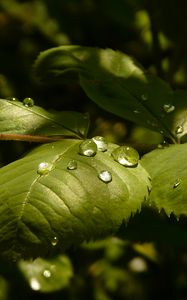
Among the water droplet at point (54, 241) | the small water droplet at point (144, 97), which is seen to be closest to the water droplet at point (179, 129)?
the small water droplet at point (144, 97)

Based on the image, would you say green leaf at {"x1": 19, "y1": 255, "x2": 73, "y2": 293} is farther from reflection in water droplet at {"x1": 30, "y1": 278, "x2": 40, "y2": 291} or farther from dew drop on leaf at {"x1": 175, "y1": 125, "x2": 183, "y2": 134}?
dew drop on leaf at {"x1": 175, "y1": 125, "x2": 183, "y2": 134}

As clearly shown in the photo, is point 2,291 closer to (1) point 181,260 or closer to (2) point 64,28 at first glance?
(1) point 181,260

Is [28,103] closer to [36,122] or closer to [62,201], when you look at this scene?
[36,122]

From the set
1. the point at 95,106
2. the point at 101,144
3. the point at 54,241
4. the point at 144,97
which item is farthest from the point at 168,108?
the point at 95,106

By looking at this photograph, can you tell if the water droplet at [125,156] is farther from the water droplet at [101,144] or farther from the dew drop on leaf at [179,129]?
the dew drop on leaf at [179,129]

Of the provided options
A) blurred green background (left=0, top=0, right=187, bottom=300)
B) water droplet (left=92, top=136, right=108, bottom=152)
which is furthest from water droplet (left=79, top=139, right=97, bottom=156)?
blurred green background (left=0, top=0, right=187, bottom=300)
